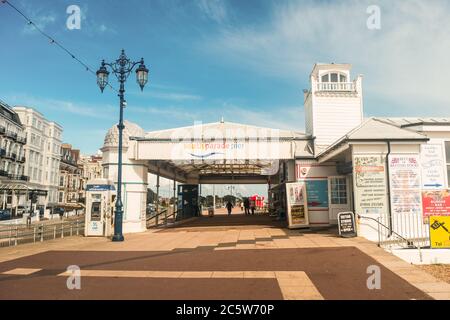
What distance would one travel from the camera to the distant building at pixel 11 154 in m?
46.8

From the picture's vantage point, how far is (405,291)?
589 cm

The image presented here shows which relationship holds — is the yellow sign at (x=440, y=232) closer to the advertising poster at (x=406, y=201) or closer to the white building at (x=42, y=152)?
the advertising poster at (x=406, y=201)

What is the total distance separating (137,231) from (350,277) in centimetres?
1308

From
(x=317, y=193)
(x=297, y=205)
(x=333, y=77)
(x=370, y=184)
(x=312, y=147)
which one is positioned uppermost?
(x=333, y=77)

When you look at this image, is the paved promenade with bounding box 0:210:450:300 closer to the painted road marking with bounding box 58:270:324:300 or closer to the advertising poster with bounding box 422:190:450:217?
the painted road marking with bounding box 58:270:324:300

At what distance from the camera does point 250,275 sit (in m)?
7.18

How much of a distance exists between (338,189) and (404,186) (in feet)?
14.2

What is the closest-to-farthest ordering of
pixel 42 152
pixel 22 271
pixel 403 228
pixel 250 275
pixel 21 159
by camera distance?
pixel 250 275
pixel 22 271
pixel 403 228
pixel 21 159
pixel 42 152

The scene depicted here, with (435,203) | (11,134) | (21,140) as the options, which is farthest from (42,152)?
(435,203)

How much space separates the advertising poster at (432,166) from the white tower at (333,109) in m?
3.62

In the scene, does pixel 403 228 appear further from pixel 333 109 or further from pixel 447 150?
pixel 333 109

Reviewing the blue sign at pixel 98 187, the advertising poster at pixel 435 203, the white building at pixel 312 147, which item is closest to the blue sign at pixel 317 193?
the white building at pixel 312 147
